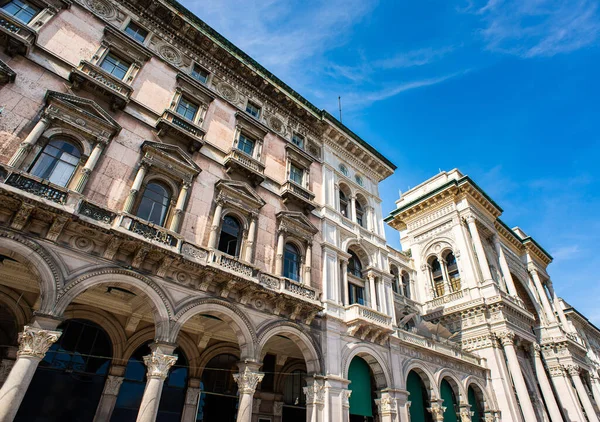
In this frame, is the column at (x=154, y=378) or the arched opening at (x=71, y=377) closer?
the column at (x=154, y=378)

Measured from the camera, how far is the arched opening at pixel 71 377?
42.7ft

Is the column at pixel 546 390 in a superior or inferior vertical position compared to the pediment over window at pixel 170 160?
inferior

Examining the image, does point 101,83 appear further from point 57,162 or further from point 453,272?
point 453,272

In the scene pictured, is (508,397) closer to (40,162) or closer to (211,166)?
(211,166)

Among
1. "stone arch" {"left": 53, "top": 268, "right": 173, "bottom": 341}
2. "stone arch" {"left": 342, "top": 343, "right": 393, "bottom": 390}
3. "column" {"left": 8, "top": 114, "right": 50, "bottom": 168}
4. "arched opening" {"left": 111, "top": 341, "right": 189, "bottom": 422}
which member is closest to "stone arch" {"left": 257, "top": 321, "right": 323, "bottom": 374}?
"stone arch" {"left": 342, "top": 343, "right": 393, "bottom": 390}

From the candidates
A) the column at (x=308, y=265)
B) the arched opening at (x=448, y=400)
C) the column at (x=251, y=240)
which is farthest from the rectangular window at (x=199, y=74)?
the arched opening at (x=448, y=400)

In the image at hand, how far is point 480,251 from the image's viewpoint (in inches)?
1252

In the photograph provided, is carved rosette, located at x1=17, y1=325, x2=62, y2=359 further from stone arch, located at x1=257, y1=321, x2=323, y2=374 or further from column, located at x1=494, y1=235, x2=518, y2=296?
column, located at x1=494, y1=235, x2=518, y2=296

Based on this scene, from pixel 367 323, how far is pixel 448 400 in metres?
8.91

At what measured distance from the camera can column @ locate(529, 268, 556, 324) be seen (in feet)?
122

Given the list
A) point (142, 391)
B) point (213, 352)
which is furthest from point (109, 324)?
point (213, 352)

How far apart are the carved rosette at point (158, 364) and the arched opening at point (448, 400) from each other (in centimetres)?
1695

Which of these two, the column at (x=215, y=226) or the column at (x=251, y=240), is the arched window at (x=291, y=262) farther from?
the column at (x=215, y=226)

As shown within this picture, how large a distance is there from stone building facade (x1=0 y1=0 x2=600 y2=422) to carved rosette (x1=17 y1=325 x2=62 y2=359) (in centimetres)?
4
